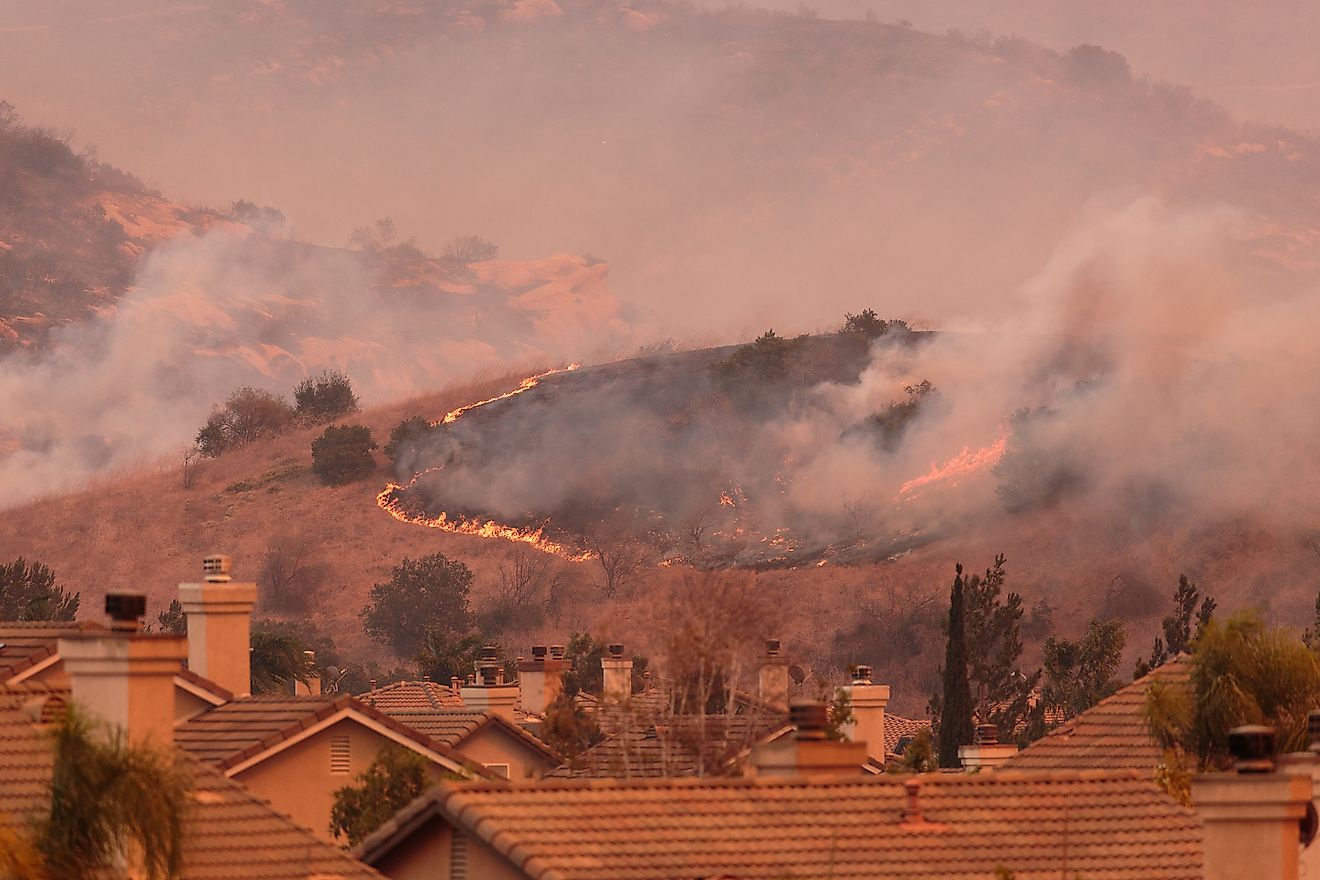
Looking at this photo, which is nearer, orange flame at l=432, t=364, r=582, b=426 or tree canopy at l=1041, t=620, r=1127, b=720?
tree canopy at l=1041, t=620, r=1127, b=720

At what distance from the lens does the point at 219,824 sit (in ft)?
60.8

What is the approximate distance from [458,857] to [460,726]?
18172 millimetres

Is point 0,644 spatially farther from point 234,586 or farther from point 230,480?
point 230,480

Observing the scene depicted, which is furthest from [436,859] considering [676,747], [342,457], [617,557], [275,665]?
[342,457]

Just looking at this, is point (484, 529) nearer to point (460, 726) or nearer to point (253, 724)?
point (460, 726)

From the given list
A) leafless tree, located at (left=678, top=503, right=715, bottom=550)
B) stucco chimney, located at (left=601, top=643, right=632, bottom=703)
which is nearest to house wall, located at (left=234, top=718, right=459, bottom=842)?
stucco chimney, located at (left=601, top=643, right=632, bottom=703)

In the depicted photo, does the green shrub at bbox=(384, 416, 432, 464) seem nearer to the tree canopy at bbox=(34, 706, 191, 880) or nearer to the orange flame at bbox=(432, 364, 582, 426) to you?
the orange flame at bbox=(432, 364, 582, 426)

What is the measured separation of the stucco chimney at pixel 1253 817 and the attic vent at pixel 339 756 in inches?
552

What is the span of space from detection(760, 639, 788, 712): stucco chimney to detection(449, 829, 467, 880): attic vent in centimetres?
2022

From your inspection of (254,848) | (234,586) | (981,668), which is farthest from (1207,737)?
(981,668)

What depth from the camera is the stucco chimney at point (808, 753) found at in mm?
18641

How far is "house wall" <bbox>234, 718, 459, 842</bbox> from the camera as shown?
90.9ft

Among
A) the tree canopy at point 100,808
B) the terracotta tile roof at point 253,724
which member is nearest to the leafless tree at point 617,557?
the terracotta tile roof at point 253,724

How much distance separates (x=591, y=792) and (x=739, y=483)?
131 meters
